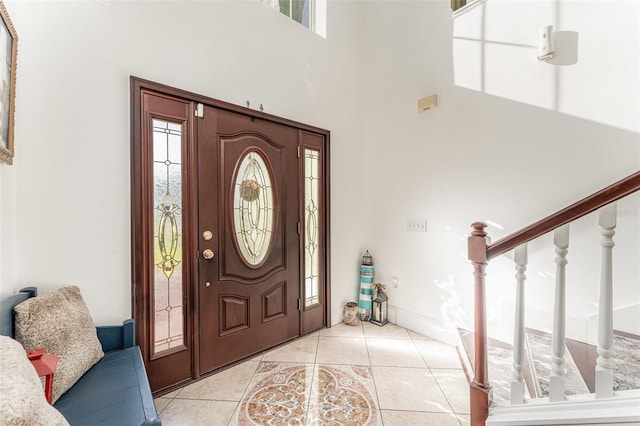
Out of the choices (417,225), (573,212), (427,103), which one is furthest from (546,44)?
(417,225)

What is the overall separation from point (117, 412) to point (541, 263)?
2.80m

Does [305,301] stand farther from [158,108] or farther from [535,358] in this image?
[158,108]

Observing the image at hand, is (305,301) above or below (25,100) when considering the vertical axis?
below

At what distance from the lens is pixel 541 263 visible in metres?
2.21

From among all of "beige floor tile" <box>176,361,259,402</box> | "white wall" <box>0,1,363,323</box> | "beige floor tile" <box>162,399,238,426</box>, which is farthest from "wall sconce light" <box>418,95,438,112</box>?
"beige floor tile" <box>162,399,238,426</box>

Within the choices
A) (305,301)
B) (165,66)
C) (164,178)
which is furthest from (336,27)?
(305,301)

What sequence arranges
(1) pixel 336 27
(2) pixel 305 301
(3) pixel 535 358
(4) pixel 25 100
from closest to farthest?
(4) pixel 25 100
(3) pixel 535 358
(2) pixel 305 301
(1) pixel 336 27

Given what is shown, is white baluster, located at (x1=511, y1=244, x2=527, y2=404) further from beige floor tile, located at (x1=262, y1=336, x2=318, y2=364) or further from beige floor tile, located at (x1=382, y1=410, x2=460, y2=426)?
beige floor tile, located at (x1=262, y1=336, x2=318, y2=364)

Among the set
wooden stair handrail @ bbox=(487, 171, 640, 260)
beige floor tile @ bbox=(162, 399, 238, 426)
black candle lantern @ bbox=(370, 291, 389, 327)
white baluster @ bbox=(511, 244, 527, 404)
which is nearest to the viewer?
wooden stair handrail @ bbox=(487, 171, 640, 260)

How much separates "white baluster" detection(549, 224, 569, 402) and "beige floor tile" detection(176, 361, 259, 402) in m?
1.83

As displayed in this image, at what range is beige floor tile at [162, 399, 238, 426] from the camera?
1728 mm

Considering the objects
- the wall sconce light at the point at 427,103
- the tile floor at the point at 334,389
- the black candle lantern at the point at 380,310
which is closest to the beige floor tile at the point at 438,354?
the tile floor at the point at 334,389

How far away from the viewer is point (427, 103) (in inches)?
112

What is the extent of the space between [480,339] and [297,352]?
160cm
